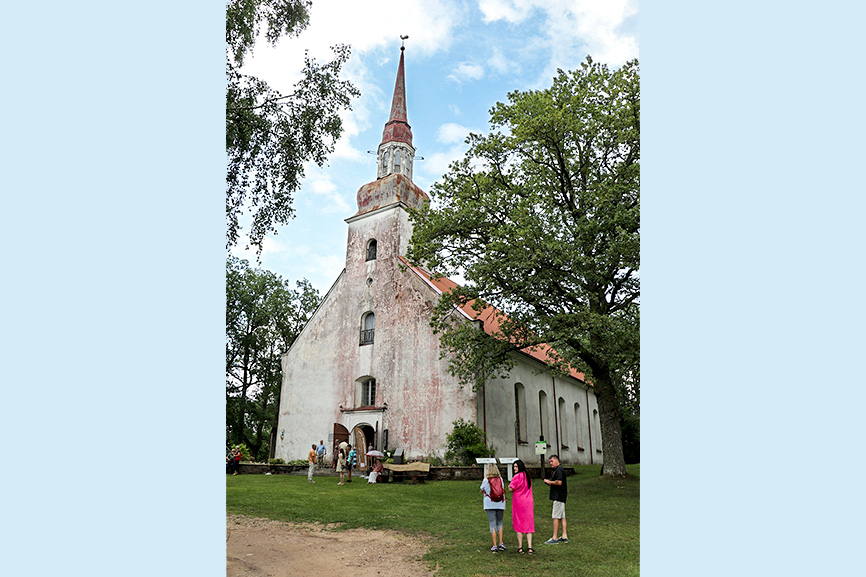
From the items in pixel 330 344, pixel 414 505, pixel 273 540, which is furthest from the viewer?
pixel 330 344

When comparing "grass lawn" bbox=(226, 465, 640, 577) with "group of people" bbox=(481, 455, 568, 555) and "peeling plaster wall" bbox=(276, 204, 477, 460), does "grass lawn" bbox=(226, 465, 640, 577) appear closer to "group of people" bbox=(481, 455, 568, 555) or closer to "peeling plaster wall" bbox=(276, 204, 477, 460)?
"group of people" bbox=(481, 455, 568, 555)

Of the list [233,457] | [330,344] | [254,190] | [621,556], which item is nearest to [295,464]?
[233,457]

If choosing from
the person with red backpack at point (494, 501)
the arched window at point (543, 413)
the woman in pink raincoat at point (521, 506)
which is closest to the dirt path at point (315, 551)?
the person with red backpack at point (494, 501)

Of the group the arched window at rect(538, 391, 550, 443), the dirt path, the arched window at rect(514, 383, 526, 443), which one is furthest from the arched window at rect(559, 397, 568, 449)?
the dirt path

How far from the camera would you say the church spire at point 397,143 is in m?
28.1

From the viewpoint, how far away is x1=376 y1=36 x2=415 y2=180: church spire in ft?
92.2

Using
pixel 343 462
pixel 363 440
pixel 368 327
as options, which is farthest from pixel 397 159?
pixel 343 462

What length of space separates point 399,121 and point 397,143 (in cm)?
131

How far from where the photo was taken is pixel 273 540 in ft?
29.7

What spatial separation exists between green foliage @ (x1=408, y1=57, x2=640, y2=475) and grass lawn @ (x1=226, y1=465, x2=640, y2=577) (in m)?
3.42

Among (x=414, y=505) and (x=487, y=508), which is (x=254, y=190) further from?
(x=414, y=505)

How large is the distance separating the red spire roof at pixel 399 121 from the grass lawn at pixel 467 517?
55.4 ft

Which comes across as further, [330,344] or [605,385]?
[330,344]

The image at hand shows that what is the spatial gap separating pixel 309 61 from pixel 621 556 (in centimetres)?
885
